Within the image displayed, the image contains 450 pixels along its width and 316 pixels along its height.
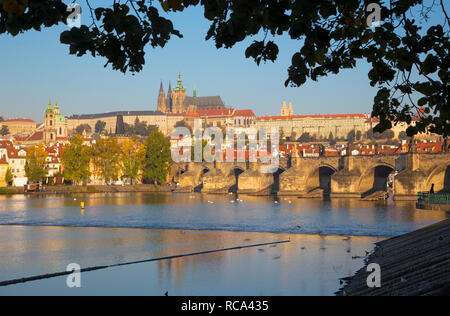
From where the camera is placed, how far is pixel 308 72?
5734 mm

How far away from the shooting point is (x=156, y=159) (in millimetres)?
74500

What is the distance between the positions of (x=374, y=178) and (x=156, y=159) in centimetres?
2592

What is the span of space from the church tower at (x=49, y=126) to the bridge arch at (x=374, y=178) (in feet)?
300

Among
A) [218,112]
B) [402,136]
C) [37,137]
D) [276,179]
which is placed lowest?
[276,179]

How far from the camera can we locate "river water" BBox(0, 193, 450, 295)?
623 inches

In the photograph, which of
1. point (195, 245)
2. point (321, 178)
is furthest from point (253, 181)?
point (195, 245)

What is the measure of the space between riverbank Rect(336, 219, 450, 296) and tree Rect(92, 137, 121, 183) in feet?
189

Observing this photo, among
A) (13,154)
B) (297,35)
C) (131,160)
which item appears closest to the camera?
(297,35)

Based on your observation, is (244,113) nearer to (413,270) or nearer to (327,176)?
(327,176)

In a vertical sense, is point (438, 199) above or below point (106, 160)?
below

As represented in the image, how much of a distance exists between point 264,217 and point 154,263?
2169 cm

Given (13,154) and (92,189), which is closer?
(92,189)

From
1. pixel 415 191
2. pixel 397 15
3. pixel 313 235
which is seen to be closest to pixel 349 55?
pixel 397 15

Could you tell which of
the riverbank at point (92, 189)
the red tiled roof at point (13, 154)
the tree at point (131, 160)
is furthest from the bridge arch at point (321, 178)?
the red tiled roof at point (13, 154)
